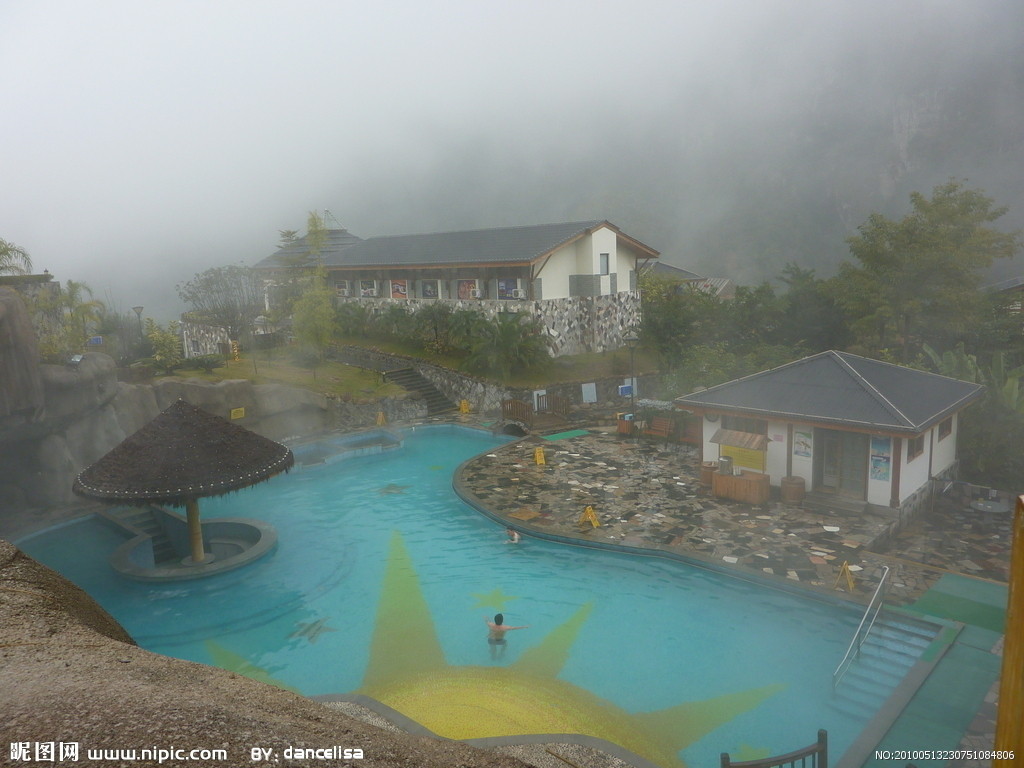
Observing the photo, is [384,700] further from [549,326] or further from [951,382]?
[549,326]

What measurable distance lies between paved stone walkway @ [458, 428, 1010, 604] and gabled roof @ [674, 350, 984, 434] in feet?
8.07

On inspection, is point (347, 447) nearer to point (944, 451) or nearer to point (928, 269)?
point (944, 451)

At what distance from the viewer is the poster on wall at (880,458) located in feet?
56.2

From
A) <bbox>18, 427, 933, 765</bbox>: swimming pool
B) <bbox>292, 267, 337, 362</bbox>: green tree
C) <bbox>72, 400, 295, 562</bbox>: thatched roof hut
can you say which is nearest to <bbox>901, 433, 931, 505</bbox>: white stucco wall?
<bbox>18, 427, 933, 765</bbox>: swimming pool

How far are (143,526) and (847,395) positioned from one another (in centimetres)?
1930

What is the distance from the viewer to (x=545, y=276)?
33844mm

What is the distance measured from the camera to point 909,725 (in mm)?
9805

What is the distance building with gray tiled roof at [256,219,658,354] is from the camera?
111 feet

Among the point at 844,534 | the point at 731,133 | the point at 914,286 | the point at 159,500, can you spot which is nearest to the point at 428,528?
the point at 159,500

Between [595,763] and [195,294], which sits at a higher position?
[195,294]

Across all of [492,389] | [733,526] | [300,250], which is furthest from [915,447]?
[300,250]

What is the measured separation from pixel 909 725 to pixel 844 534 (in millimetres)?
6985

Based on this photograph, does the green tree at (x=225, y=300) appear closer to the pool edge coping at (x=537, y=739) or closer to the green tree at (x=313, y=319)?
the green tree at (x=313, y=319)

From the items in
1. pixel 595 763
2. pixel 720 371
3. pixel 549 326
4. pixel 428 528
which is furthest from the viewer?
pixel 549 326
